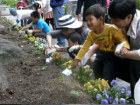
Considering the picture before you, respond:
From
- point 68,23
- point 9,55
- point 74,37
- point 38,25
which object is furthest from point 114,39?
point 38,25

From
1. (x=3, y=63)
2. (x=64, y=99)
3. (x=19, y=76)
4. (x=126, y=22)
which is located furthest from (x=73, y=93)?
(x=3, y=63)

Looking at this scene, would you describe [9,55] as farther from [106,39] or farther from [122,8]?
[122,8]

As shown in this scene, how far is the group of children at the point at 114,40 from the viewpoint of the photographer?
2555 mm

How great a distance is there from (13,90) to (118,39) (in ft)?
4.19

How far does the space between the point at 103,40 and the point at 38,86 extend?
36.3 inches

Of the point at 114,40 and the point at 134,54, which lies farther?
the point at 114,40

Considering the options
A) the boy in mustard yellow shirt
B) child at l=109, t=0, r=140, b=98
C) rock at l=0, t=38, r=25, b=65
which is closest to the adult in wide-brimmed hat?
the boy in mustard yellow shirt

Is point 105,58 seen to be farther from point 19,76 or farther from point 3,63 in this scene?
point 3,63

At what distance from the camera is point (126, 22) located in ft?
8.56

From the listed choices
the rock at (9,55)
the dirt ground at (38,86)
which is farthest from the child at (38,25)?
the dirt ground at (38,86)

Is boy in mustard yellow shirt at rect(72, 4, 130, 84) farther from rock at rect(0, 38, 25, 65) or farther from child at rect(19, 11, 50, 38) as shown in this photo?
child at rect(19, 11, 50, 38)

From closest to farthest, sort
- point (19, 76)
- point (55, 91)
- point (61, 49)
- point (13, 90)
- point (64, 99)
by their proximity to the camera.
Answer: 1. point (64, 99)
2. point (55, 91)
3. point (13, 90)
4. point (19, 76)
5. point (61, 49)

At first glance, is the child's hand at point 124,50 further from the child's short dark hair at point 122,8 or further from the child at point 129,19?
the child's short dark hair at point 122,8

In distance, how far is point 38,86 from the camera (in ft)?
9.34
